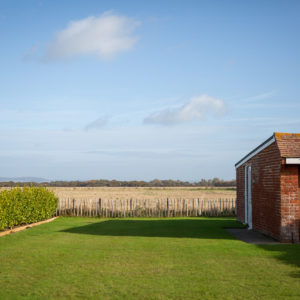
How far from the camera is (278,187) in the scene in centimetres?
1325

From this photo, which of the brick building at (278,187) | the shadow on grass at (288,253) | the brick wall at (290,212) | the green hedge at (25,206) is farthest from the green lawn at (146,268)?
the green hedge at (25,206)

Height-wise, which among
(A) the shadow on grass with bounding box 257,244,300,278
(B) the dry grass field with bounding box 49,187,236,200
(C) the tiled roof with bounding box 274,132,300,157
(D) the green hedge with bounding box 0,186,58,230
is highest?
(C) the tiled roof with bounding box 274,132,300,157

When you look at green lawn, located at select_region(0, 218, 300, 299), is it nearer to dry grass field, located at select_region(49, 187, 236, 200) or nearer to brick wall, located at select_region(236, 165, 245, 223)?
brick wall, located at select_region(236, 165, 245, 223)

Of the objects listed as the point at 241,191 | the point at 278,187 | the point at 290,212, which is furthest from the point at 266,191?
the point at 241,191

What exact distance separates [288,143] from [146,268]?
7038 mm

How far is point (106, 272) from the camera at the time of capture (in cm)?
865

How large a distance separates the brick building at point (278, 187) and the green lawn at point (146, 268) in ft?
3.34

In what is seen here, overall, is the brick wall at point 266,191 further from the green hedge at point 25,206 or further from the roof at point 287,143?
the green hedge at point 25,206

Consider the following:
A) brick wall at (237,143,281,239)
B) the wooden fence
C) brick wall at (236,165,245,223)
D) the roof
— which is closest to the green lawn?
brick wall at (237,143,281,239)

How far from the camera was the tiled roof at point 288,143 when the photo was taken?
12.9m

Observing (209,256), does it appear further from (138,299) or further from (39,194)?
(39,194)

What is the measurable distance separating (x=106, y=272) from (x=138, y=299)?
2.24m

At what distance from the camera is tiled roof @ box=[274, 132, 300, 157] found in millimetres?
12875


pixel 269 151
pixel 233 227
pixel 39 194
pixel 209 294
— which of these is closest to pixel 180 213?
pixel 233 227
